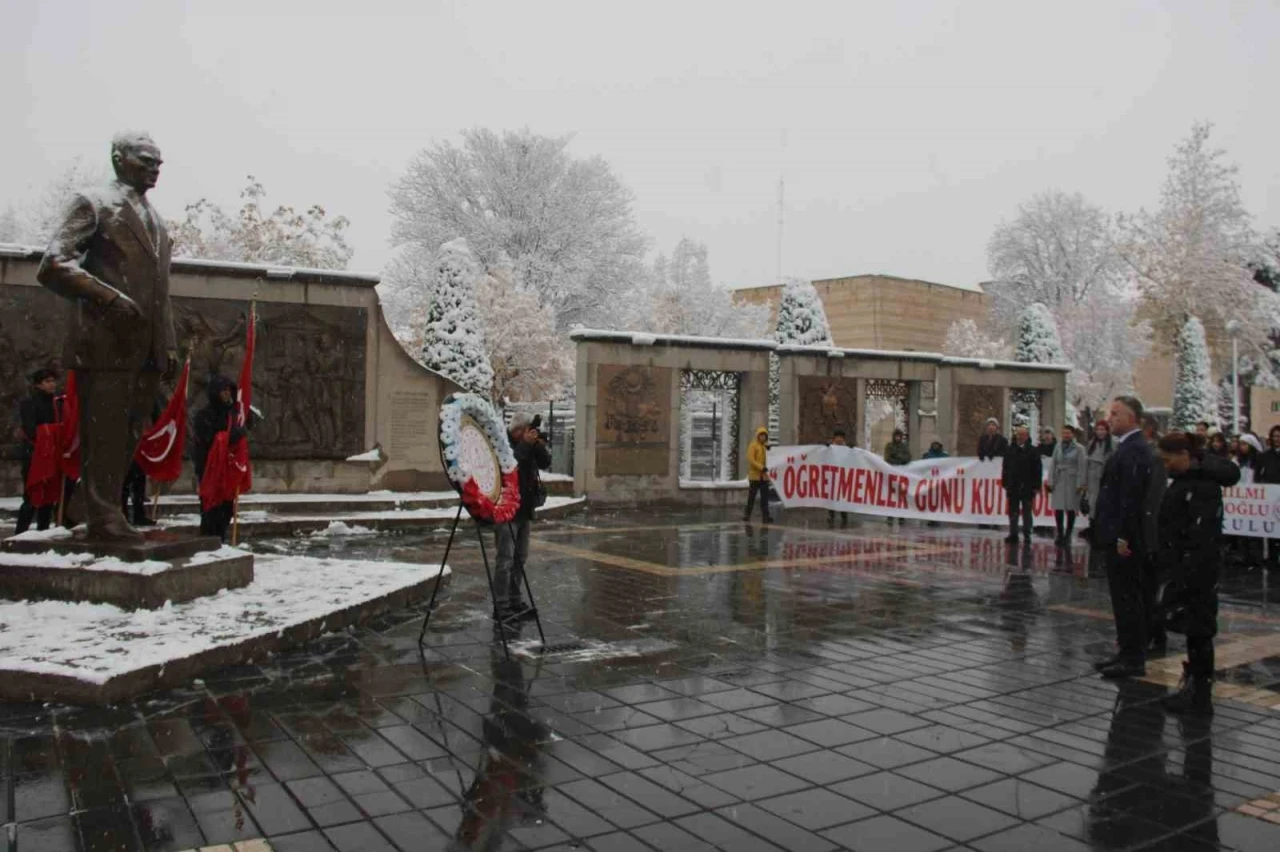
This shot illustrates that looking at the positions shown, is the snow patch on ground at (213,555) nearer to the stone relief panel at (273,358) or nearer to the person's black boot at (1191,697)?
the person's black boot at (1191,697)

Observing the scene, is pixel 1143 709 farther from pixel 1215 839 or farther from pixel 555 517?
pixel 555 517

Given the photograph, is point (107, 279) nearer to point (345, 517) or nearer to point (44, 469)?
point (44, 469)

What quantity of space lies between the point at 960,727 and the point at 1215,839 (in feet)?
5.24

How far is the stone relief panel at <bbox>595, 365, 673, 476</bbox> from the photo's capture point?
20.6 m

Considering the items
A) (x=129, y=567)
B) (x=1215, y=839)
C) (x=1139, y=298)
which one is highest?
(x=1139, y=298)

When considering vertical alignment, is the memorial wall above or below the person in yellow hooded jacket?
above

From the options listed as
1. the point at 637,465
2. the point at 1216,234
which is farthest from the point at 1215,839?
the point at 1216,234

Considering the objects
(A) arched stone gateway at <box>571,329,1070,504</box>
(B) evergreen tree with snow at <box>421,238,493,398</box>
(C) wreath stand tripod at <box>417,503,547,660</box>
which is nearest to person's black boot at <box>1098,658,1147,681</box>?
(C) wreath stand tripod at <box>417,503,547,660</box>

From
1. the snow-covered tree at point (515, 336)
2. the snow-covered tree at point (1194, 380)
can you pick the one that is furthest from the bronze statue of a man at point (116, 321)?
the snow-covered tree at point (1194, 380)

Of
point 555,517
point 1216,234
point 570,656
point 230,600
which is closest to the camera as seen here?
point 570,656

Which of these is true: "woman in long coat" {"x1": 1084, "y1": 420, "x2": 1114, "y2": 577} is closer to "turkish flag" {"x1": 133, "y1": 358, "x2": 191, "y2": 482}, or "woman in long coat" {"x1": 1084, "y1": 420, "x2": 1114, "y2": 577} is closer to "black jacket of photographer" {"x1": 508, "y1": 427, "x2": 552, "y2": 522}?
"black jacket of photographer" {"x1": 508, "y1": 427, "x2": 552, "y2": 522}

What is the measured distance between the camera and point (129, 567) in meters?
7.12

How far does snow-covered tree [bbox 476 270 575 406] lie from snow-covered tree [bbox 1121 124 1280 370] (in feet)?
85.7

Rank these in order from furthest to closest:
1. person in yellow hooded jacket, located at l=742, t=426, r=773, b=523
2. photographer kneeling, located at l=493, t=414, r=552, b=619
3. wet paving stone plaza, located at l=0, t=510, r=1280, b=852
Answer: person in yellow hooded jacket, located at l=742, t=426, r=773, b=523 < photographer kneeling, located at l=493, t=414, r=552, b=619 < wet paving stone plaza, located at l=0, t=510, r=1280, b=852
